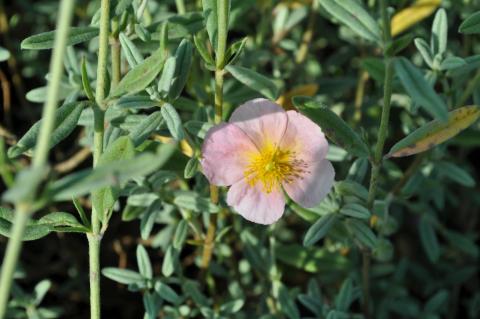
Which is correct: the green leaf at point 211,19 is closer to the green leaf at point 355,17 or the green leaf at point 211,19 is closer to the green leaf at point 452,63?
the green leaf at point 355,17

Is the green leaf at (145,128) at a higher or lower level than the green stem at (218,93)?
lower

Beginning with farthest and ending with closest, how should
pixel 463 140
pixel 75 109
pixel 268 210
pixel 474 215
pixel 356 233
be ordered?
1. pixel 474 215
2. pixel 463 140
3. pixel 356 233
4. pixel 268 210
5. pixel 75 109

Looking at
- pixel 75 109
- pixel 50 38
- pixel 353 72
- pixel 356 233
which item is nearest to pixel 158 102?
pixel 75 109

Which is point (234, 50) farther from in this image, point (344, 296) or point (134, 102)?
point (344, 296)

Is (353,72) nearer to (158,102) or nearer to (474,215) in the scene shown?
(474,215)

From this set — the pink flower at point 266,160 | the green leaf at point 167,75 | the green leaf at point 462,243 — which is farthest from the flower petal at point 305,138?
the green leaf at point 462,243
